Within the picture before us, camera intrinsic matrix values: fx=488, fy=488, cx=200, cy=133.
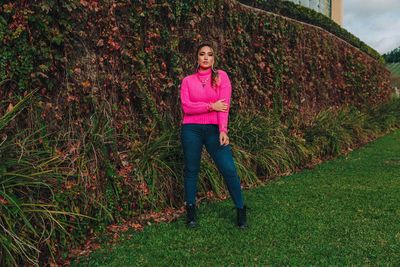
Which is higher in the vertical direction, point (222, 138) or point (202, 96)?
point (202, 96)

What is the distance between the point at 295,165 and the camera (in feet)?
27.8

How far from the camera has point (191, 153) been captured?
4777mm

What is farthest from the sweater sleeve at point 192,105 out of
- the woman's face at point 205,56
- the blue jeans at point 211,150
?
the woman's face at point 205,56

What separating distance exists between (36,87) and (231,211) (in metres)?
2.43

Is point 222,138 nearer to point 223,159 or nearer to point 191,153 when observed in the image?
point 223,159

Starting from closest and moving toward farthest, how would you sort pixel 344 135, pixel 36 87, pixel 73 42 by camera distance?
1. pixel 36 87
2. pixel 73 42
3. pixel 344 135

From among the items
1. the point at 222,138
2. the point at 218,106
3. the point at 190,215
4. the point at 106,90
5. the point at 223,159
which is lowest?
the point at 190,215

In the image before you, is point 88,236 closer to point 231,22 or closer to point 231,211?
point 231,211

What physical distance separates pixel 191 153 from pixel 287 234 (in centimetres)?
119

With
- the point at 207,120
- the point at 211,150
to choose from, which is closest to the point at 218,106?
the point at 207,120

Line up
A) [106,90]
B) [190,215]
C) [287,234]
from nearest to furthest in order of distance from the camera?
[287,234]
[190,215]
[106,90]

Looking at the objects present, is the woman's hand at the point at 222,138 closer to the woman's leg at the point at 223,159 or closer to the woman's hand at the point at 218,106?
the woman's leg at the point at 223,159

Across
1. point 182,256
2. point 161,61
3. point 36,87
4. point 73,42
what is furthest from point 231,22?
point 182,256

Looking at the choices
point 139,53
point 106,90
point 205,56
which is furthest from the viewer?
point 139,53
